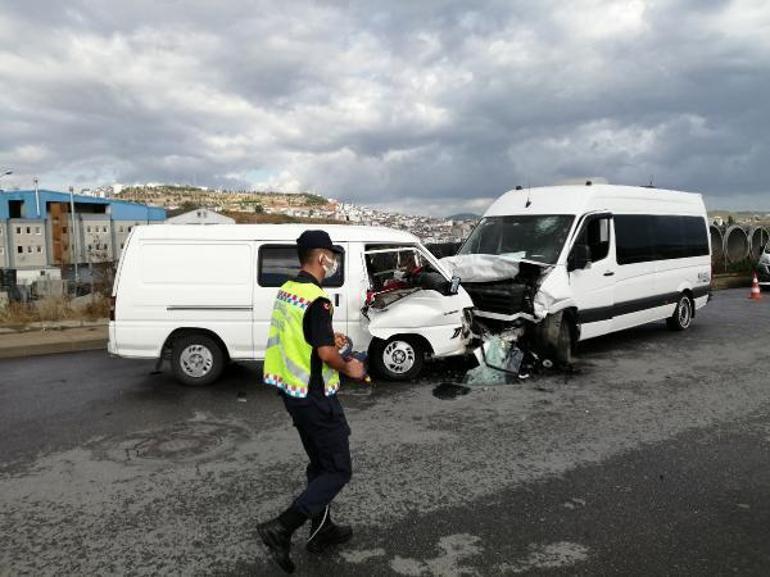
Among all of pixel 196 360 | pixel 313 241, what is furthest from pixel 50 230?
pixel 313 241

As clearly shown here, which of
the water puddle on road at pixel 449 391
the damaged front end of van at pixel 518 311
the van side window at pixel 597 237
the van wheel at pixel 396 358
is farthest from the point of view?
the van side window at pixel 597 237

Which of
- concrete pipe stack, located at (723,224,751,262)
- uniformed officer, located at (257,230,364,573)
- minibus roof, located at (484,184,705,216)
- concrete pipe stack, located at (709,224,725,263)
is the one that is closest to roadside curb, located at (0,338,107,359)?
minibus roof, located at (484,184,705,216)

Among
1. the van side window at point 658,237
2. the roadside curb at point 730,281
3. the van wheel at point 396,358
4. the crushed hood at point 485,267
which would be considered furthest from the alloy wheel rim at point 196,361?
the roadside curb at point 730,281

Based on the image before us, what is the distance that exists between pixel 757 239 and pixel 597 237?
20.8 meters

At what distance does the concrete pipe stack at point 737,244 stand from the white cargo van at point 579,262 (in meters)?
14.8

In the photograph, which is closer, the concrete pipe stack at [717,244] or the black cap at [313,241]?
the black cap at [313,241]

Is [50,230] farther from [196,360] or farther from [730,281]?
[196,360]

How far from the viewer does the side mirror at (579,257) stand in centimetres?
866

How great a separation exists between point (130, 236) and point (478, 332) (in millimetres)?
4579

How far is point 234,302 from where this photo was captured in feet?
24.4

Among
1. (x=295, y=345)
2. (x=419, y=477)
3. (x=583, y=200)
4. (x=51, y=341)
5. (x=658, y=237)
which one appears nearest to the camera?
(x=295, y=345)

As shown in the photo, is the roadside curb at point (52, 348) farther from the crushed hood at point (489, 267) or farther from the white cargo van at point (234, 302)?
the crushed hood at point (489, 267)

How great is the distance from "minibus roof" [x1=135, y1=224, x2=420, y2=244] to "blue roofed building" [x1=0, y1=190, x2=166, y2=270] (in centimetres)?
7517

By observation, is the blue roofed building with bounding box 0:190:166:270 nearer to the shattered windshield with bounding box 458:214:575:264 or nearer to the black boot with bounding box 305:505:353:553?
the shattered windshield with bounding box 458:214:575:264
